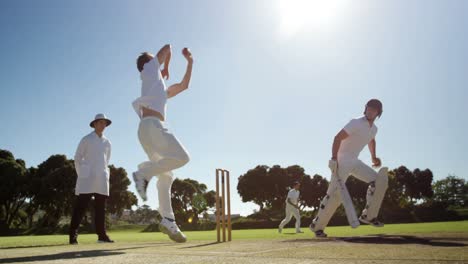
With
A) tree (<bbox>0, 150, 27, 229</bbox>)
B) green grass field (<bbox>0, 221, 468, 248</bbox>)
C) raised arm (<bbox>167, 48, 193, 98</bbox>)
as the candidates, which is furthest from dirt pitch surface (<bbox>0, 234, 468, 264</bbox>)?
tree (<bbox>0, 150, 27, 229</bbox>)

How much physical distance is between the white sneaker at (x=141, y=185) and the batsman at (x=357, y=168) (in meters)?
3.49

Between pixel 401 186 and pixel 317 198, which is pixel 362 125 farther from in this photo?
pixel 401 186

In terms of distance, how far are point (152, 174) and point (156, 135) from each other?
0.53 metres

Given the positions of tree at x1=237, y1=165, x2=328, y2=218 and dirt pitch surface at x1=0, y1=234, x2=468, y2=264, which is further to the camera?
tree at x1=237, y1=165, x2=328, y2=218

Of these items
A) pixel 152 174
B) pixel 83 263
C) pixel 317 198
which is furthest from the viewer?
pixel 317 198

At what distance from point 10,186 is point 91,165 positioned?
4675 cm

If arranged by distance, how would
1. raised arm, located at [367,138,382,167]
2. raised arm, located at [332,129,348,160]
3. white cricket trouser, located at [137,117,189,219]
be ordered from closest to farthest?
white cricket trouser, located at [137,117,189,219] → raised arm, located at [332,129,348,160] → raised arm, located at [367,138,382,167]

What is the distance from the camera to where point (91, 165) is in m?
8.20

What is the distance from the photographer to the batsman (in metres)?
7.21

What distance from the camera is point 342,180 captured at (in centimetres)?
732

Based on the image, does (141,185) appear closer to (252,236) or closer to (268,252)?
(268,252)

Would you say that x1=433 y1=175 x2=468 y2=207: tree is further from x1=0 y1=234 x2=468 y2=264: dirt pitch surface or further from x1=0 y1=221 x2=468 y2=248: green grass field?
x1=0 y1=234 x2=468 y2=264: dirt pitch surface

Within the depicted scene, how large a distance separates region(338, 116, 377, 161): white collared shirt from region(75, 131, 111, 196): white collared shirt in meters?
4.62

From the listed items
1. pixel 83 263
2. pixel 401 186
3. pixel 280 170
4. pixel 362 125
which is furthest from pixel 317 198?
pixel 83 263
